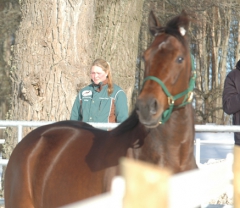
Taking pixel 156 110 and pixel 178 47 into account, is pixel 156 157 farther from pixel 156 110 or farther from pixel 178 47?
pixel 178 47

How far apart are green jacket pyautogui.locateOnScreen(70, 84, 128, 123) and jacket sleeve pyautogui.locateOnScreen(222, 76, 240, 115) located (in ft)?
2.99

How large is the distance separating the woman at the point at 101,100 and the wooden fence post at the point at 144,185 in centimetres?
359

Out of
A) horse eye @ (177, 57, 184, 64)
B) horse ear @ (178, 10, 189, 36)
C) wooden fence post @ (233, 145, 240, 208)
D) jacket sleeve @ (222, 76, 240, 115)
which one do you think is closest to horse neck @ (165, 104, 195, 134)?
horse eye @ (177, 57, 184, 64)

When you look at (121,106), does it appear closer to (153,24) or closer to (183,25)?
(153,24)

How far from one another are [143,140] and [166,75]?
43 centimetres

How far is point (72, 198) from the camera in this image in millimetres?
3900

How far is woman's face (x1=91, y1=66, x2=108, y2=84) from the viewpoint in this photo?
5355 millimetres

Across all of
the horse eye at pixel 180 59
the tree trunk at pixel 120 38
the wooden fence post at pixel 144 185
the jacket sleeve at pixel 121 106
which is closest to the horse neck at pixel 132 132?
the horse eye at pixel 180 59

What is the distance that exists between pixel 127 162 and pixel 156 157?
177 cm

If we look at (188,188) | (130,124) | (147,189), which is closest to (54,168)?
(130,124)

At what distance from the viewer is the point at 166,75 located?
11.4 feet

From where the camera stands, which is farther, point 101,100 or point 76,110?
point 76,110

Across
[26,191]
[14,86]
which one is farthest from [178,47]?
[14,86]

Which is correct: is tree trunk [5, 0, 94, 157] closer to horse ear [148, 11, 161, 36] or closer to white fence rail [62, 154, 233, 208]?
horse ear [148, 11, 161, 36]
